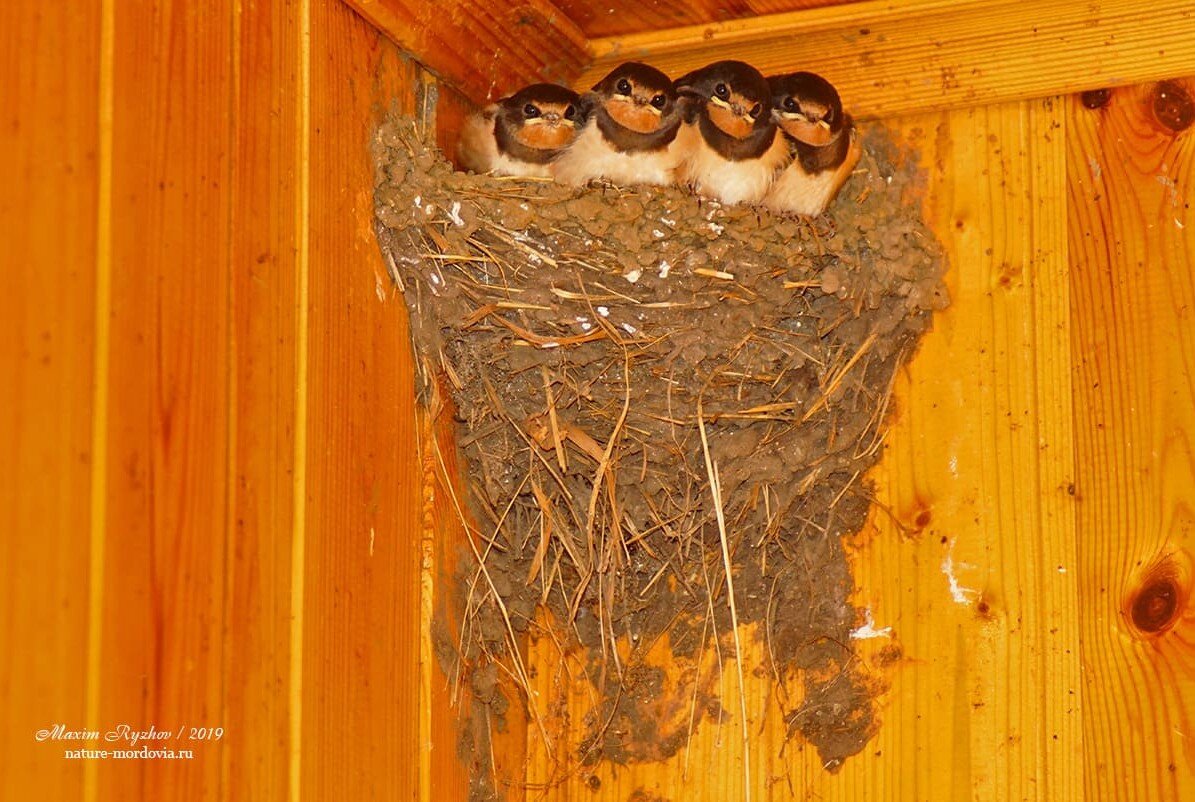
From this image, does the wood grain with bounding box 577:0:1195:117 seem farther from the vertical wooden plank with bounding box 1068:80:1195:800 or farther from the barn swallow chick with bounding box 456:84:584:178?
the barn swallow chick with bounding box 456:84:584:178

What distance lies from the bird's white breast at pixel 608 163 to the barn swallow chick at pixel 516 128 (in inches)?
2.9

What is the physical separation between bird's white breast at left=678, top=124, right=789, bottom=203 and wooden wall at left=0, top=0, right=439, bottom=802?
92 cm

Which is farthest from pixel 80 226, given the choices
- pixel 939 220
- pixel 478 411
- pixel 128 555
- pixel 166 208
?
pixel 939 220

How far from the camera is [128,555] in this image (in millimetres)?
1806

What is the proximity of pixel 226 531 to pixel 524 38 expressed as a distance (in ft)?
5.11

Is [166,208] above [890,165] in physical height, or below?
below

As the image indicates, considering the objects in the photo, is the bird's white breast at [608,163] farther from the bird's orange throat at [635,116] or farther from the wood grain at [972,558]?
the wood grain at [972,558]

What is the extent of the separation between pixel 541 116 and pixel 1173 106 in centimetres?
129

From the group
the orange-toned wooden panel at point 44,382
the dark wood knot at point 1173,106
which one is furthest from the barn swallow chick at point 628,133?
the orange-toned wooden panel at point 44,382

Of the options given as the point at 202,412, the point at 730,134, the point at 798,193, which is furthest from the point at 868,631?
the point at 202,412

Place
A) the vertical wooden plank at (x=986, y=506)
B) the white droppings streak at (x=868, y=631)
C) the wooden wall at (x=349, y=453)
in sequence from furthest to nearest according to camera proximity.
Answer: the white droppings streak at (x=868, y=631) → the vertical wooden plank at (x=986, y=506) → the wooden wall at (x=349, y=453)

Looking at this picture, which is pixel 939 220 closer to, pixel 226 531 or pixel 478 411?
pixel 478 411

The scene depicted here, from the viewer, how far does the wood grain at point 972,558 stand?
2777mm

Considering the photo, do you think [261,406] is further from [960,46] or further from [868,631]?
[960,46]
